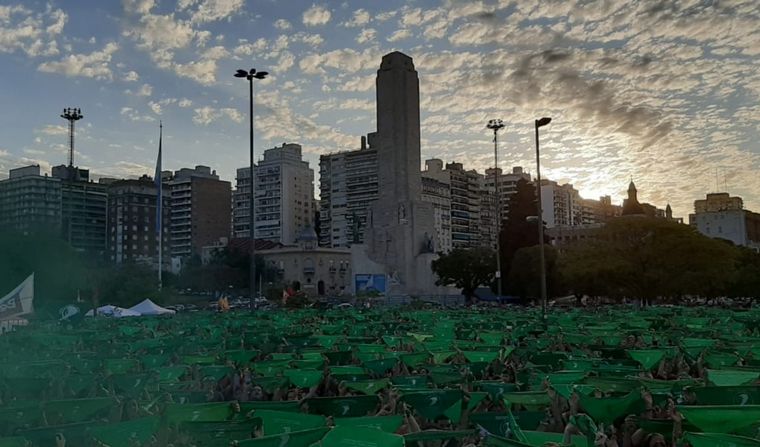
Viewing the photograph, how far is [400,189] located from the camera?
81.6 metres

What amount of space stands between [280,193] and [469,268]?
82.3 m

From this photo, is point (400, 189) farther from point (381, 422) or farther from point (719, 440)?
point (719, 440)

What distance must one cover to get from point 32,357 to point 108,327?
28.5 ft

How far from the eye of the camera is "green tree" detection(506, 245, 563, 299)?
6856cm

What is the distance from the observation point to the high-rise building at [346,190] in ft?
452

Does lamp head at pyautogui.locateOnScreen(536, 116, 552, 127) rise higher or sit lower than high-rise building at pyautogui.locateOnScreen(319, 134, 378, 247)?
lower

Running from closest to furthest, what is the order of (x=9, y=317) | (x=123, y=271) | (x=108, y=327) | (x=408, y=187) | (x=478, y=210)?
(x=9, y=317)
(x=108, y=327)
(x=123, y=271)
(x=408, y=187)
(x=478, y=210)

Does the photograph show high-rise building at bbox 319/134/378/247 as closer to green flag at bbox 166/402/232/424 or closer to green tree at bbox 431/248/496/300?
green tree at bbox 431/248/496/300

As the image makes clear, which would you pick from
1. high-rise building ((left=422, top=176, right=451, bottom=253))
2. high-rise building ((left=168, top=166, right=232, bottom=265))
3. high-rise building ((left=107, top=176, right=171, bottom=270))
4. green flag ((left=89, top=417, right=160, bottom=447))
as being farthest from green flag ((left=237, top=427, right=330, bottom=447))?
high-rise building ((left=168, top=166, right=232, bottom=265))

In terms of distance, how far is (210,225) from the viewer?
155m

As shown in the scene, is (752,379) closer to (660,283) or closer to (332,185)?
(660,283)

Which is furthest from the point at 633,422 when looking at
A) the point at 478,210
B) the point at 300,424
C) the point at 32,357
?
the point at 478,210

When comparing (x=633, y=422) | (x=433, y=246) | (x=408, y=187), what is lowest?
(x=633, y=422)

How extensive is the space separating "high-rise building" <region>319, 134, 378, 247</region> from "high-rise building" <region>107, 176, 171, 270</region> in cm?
3281
